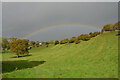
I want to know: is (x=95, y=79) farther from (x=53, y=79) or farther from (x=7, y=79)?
(x=7, y=79)

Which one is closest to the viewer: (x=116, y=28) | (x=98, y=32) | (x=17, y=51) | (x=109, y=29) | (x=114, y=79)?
(x=114, y=79)

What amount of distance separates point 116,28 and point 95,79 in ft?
232

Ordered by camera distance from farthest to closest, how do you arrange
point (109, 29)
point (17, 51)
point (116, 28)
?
point (109, 29) → point (116, 28) → point (17, 51)

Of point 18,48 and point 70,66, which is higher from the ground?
point 18,48

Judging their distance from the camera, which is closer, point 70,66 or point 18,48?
point 70,66

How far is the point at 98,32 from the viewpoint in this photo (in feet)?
255

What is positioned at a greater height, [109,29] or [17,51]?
[109,29]

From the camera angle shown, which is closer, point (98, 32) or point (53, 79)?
point (53, 79)

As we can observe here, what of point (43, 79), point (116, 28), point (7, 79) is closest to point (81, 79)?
point (43, 79)

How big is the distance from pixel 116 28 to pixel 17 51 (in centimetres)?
7588

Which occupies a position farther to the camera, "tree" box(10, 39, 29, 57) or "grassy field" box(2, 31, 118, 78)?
"tree" box(10, 39, 29, 57)

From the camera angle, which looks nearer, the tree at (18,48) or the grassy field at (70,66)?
the grassy field at (70,66)

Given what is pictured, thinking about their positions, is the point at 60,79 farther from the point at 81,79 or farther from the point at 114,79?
the point at 114,79

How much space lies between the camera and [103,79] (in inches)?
435
